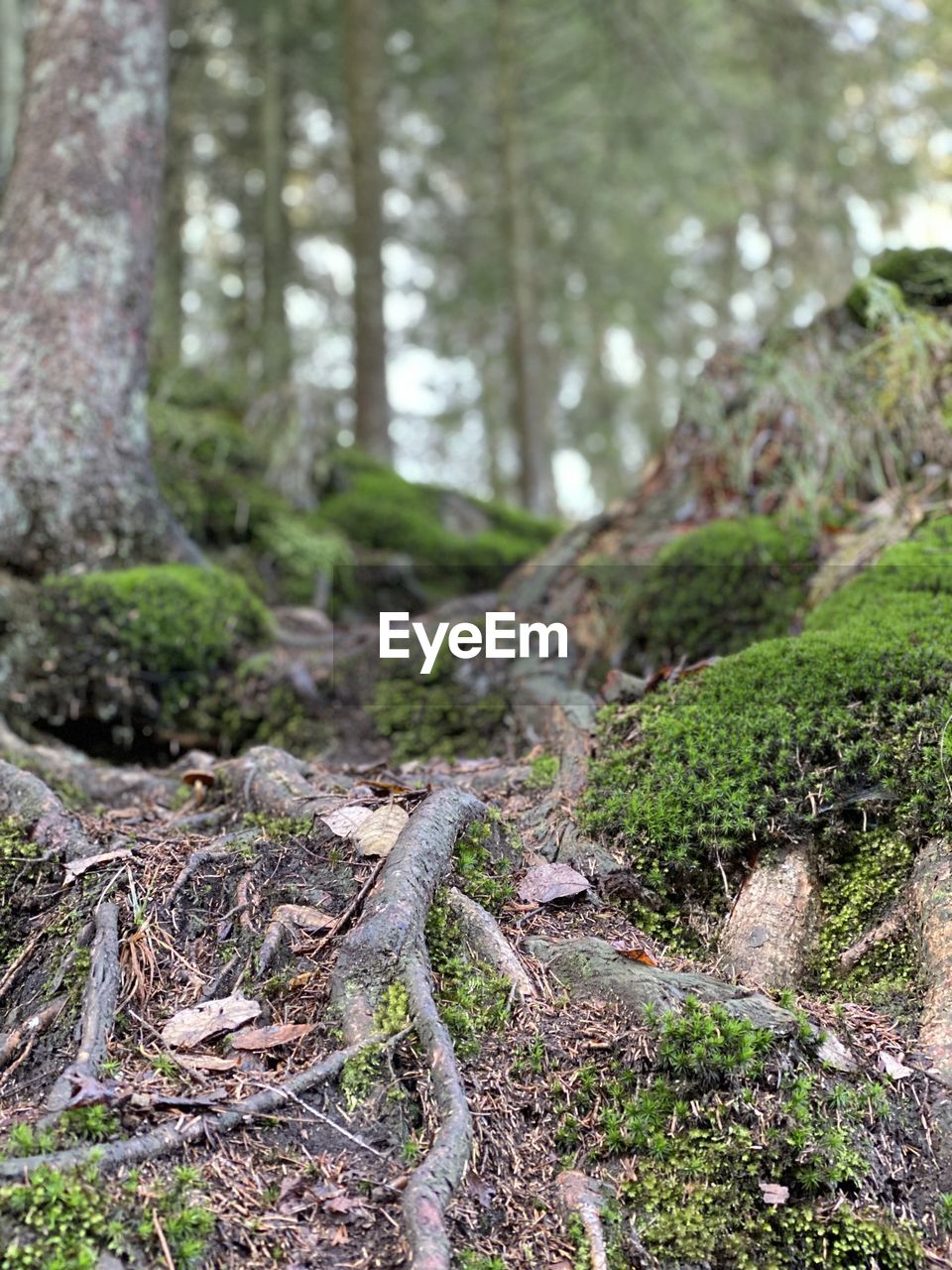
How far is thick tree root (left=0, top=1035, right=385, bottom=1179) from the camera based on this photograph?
178 centimetres

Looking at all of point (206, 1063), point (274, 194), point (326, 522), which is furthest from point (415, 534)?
point (274, 194)

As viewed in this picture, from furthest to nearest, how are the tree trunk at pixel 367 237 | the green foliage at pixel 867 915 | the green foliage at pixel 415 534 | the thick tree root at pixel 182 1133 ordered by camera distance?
the tree trunk at pixel 367 237, the green foliage at pixel 415 534, the green foliage at pixel 867 915, the thick tree root at pixel 182 1133

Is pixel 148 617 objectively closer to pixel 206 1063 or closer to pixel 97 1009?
pixel 97 1009

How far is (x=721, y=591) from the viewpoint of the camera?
15.3 ft

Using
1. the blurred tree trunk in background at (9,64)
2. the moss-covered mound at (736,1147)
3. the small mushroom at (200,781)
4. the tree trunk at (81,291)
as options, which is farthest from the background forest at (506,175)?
the moss-covered mound at (736,1147)

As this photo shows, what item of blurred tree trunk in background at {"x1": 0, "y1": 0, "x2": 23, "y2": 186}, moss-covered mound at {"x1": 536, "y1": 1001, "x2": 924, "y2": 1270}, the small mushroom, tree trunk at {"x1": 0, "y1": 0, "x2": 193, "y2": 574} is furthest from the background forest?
moss-covered mound at {"x1": 536, "y1": 1001, "x2": 924, "y2": 1270}

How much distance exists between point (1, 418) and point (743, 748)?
357 cm

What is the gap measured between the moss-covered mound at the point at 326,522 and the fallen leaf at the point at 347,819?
3.32 m

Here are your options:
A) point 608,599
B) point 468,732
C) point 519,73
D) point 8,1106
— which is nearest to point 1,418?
point 468,732

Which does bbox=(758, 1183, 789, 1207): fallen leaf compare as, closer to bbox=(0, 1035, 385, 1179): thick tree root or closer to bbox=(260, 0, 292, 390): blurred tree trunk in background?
bbox=(0, 1035, 385, 1179): thick tree root

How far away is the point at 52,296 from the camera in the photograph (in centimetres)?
469

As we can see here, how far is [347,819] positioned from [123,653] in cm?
211

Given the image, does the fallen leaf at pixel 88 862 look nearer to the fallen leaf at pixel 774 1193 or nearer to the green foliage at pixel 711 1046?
the green foliage at pixel 711 1046

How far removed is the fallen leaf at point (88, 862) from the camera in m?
2.57
